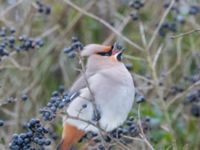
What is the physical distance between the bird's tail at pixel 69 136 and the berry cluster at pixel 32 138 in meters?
0.53

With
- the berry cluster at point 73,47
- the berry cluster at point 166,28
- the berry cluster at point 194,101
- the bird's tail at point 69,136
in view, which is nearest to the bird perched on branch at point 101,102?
the bird's tail at point 69,136

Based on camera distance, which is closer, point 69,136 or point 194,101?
point 69,136

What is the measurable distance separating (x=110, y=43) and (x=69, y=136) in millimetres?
1733

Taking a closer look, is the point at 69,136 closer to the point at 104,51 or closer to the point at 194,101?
the point at 104,51

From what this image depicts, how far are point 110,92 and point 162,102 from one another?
1.27 ft

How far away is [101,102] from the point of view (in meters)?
3.63

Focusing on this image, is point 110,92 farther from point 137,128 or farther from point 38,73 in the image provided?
point 38,73

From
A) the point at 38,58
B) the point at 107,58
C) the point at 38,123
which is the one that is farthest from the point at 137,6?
the point at 38,123

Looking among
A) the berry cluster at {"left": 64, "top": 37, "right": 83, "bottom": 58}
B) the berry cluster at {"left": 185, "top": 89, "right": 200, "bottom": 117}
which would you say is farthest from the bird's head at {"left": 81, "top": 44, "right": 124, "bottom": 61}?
the berry cluster at {"left": 185, "top": 89, "right": 200, "bottom": 117}

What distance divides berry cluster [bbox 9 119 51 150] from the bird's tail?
528mm

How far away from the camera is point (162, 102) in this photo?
12.9ft

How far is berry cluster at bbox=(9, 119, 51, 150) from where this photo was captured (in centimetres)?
295

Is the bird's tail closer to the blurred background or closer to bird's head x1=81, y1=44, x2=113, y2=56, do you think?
bird's head x1=81, y1=44, x2=113, y2=56

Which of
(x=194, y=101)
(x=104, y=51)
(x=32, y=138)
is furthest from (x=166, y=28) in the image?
(x=32, y=138)
